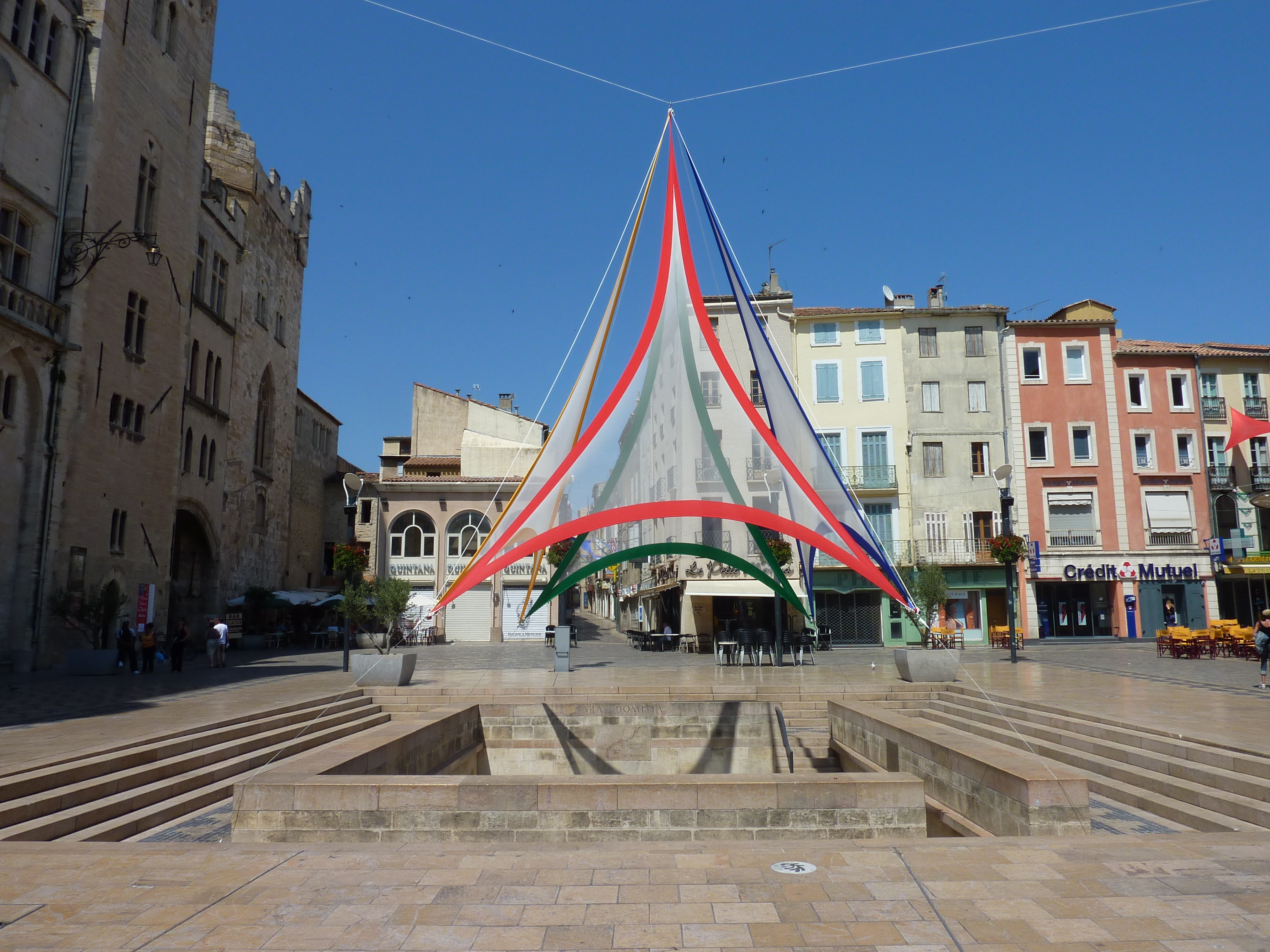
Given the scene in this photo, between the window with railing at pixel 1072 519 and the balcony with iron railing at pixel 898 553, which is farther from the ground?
the window with railing at pixel 1072 519

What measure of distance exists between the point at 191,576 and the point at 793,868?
30218 mm

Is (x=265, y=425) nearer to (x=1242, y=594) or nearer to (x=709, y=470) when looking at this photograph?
(x=709, y=470)

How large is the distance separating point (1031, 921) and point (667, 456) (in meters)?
8.60

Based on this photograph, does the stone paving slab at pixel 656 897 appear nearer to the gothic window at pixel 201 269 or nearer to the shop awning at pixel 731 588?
the shop awning at pixel 731 588

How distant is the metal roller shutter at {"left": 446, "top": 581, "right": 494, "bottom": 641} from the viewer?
3484cm

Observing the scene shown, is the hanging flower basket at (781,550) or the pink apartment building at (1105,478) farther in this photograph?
the pink apartment building at (1105,478)

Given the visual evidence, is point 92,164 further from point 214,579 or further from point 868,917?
point 868,917

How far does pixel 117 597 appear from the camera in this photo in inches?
795

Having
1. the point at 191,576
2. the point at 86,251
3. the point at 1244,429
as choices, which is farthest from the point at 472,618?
the point at 1244,429

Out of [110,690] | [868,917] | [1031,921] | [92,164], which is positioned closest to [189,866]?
[868,917]

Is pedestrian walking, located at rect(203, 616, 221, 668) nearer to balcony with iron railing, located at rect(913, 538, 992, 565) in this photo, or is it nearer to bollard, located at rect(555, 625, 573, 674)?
bollard, located at rect(555, 625, 573, 674)

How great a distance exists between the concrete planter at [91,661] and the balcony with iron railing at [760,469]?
49.9ft

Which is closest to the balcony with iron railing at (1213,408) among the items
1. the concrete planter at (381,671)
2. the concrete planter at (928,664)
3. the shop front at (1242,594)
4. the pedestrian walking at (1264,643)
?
the shop front at (1242,594)

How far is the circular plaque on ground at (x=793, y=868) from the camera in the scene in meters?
5.17
